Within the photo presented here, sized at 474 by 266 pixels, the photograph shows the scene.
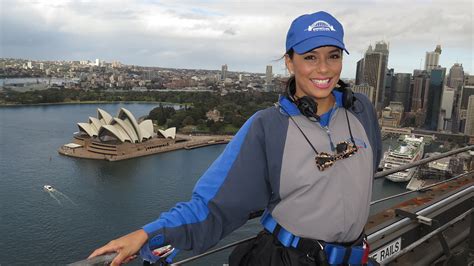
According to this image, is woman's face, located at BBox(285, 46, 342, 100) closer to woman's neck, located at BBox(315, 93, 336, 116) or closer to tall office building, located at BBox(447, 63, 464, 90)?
woman's neck, located at BBox(315, 93, 336, 116)

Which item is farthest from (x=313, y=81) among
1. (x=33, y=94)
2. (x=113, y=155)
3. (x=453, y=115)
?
(x=33, y=94)

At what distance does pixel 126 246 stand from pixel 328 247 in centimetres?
22

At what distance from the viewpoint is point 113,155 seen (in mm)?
12742

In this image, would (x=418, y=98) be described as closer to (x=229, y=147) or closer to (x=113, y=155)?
(x=113, y=155)

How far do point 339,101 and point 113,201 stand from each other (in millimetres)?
8325

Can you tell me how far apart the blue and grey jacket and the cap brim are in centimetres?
7

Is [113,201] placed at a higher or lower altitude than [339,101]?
lower

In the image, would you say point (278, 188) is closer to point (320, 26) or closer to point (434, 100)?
point (320, 26)

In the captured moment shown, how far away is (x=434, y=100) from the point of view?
20578mm

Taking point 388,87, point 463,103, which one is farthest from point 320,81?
point 388,87

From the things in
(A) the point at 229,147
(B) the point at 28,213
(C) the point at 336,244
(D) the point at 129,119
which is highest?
(A) the point at 229,147

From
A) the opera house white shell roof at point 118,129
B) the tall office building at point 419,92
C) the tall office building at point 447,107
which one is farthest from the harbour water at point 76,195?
the tall office building at point 419,92

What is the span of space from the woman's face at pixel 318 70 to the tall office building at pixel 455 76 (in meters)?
24.9

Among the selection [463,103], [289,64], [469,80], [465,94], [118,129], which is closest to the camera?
[289,64]
